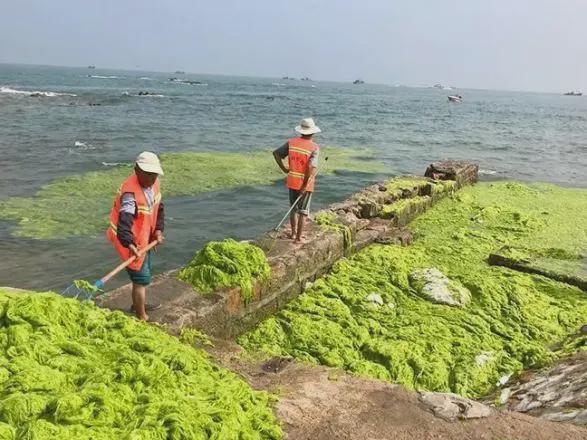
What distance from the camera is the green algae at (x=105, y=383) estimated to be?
9.96ft

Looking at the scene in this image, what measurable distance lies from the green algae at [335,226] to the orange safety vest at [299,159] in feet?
4.52

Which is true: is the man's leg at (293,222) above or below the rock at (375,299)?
above

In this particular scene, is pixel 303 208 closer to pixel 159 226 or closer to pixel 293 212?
pixel 293 212

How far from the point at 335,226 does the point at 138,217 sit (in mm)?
4347

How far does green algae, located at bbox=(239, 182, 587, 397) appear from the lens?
574 cm

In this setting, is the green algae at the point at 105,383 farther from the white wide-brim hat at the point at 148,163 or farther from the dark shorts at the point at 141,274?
the white wide-brim hat at the point at 148,163

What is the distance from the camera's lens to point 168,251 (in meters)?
10.2

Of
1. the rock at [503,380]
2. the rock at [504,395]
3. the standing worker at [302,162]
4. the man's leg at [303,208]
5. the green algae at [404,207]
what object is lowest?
the rock at [503,380]

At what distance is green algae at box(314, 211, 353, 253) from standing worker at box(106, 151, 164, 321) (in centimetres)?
399

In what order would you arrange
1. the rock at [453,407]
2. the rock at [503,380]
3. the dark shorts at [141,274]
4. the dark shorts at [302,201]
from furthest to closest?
the dark shorts at [302,201] → the rock at [503,380] → the dark shorts at [141,274] → the rock at [453,407]

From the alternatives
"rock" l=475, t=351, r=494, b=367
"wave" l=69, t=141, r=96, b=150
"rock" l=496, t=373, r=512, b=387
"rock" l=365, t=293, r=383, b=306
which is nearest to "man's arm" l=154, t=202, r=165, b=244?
"rock" l=365, t=293, r=383, b=306

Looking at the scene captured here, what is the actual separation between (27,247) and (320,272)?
5.95 metres

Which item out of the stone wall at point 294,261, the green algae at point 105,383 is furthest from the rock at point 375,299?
the green algae at point 105,383

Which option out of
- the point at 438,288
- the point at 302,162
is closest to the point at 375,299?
the point at 438,288
